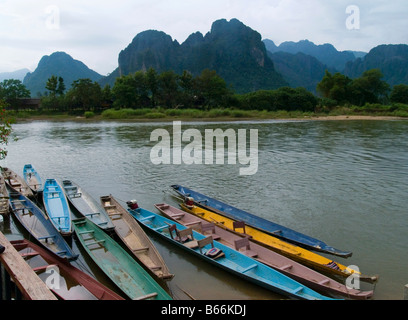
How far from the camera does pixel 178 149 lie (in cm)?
2188

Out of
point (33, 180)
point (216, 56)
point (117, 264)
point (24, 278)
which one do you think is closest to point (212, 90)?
point (33, 180)

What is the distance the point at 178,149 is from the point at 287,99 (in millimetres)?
41234

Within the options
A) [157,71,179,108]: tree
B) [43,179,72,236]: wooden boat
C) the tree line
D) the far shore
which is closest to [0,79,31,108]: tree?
the tree line

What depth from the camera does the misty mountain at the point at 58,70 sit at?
126m

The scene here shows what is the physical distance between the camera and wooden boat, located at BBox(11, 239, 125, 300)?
531cm

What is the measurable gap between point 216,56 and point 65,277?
119 metres

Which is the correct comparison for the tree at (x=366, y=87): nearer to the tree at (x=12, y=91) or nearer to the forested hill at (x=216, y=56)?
the forested hill at (x=216, y=56)

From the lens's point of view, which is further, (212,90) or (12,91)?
(212,90)

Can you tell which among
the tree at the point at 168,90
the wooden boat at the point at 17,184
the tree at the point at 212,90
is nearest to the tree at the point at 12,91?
the tree at the point at 168,90

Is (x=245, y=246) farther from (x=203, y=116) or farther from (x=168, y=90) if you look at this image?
(x=168, y=90)

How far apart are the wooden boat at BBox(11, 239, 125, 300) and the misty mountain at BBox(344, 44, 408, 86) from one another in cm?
13744

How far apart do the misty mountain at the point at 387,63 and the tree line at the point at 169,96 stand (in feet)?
235

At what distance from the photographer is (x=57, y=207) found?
32.0ft
